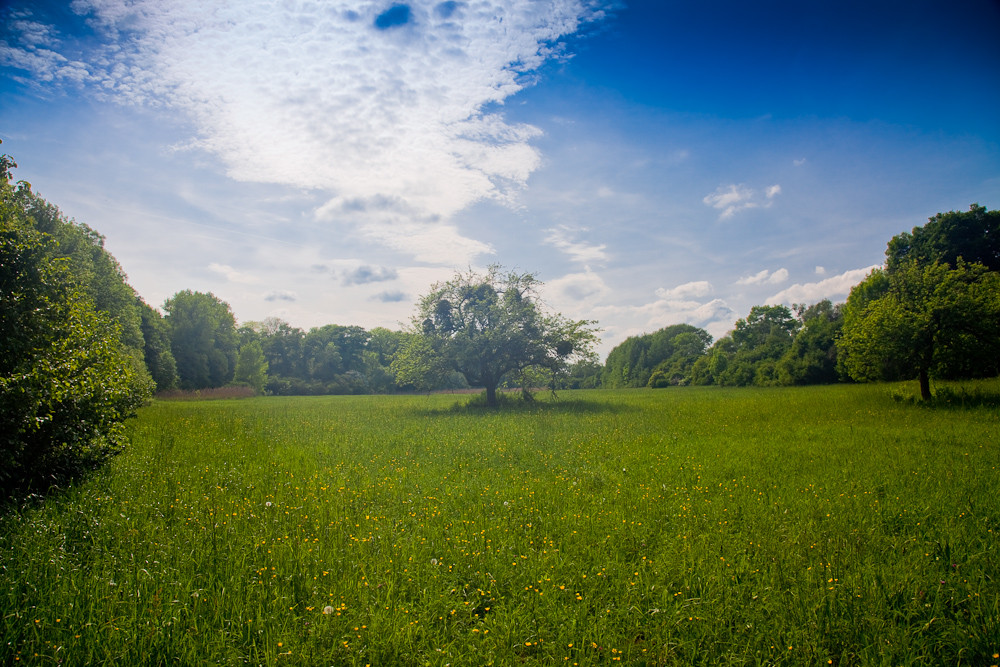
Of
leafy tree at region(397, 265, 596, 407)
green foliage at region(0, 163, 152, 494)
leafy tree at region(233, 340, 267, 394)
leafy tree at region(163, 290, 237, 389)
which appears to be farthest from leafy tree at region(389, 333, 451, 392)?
leafy tree at region(233, 340, 267, 394)

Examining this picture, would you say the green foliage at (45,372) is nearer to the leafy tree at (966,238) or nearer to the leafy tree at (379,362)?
the leafy tree at (966,238)

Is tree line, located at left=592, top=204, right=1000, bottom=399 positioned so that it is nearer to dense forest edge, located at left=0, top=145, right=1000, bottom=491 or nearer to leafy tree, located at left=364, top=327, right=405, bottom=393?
dense forest edge, located at left=0, top=145, right=1000, bottom=491

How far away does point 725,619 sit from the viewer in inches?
178

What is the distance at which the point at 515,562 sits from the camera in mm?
5684

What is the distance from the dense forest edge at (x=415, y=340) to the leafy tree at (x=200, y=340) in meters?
0.18

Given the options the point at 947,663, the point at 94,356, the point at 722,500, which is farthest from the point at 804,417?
the point at 94,356

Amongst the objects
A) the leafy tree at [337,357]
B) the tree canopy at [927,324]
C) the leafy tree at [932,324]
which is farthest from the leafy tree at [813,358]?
the leafy tree at [337,357]

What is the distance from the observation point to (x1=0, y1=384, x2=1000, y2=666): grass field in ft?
13.5

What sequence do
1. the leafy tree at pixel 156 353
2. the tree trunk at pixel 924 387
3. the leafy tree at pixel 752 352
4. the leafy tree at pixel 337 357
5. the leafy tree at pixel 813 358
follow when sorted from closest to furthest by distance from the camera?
1. the tree trunk at pixel 924 387
2. the leafy tree at pixel 156 353
3. the leafy tree at pixel 813 358
4. the leafy tree at pixel 752 352
5. the leafy tree at pixel 337 357

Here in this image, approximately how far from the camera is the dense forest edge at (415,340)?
735cm

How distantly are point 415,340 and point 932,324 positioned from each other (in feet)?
83.0

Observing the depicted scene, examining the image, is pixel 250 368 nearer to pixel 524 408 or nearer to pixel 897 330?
Result: pixel 524 408

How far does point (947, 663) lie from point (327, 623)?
5.77 m

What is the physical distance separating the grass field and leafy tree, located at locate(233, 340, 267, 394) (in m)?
60.6
